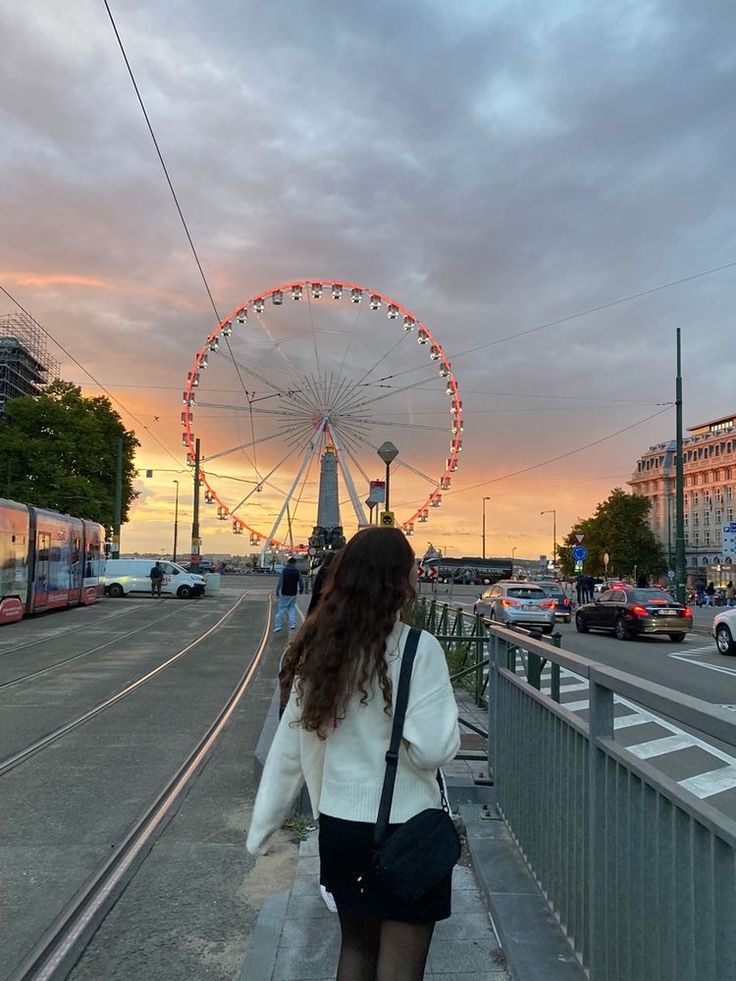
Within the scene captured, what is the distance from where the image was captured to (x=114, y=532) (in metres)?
50.0

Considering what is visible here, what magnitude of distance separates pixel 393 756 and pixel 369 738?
0.10m

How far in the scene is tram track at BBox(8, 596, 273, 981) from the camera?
390 centimetres

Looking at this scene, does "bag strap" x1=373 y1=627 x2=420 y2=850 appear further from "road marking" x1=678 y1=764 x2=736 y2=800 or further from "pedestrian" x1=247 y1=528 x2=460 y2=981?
"road marking" x1=678 y1=764 x2=736 y2=800

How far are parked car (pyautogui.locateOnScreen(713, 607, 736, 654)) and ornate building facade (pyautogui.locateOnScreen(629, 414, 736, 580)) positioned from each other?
3714 inches

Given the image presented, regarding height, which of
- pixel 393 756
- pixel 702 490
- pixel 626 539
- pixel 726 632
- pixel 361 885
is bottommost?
pixel 726 632

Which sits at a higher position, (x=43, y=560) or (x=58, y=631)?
(x=43, y=560)

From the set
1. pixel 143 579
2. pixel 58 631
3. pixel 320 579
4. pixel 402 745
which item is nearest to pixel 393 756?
pixel 402 745

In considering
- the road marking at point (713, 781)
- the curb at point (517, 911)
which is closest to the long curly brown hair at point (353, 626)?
the curb at point (517, 911)

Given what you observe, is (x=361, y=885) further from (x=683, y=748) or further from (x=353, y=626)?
(x=683, y=748)

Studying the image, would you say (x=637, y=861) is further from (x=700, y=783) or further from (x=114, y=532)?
(x=114, y=532)

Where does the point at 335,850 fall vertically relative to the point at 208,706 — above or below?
above

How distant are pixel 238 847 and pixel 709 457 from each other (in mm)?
125877

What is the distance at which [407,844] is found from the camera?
230cm

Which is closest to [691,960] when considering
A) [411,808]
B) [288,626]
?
[411,808]
